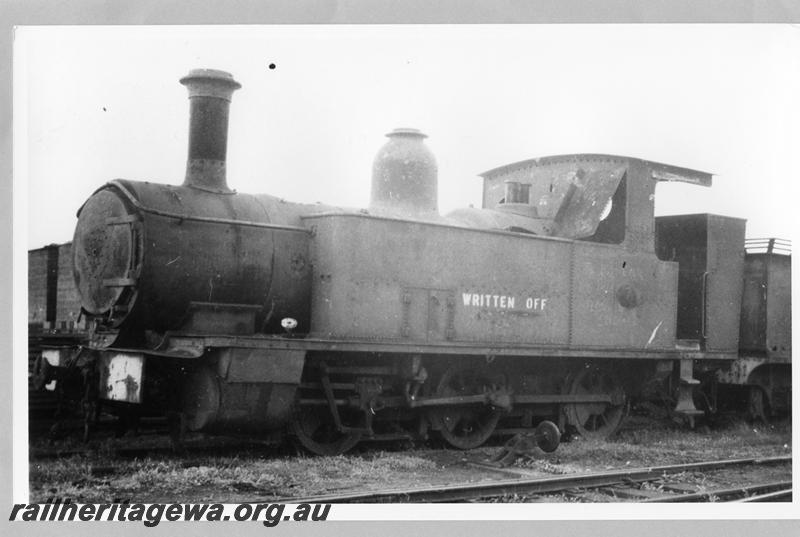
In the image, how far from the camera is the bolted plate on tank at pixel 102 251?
7.84 metres

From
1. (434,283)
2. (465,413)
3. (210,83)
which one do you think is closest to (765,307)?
(465,413)

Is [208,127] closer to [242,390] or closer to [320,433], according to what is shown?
[242,390]

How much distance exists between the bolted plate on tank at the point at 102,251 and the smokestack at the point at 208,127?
0.72 meters

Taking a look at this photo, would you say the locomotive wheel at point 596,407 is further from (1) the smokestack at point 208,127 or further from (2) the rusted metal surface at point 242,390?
(1) the smokestack at point 208,127

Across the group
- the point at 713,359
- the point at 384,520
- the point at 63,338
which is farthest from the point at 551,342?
the point at 63,338

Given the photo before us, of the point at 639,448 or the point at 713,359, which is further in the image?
the point at 713,359

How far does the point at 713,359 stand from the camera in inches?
455

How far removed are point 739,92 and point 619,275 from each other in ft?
8.30

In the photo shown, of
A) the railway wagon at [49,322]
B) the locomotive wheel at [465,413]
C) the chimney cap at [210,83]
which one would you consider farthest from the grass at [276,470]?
the chimney cap at [210,83]

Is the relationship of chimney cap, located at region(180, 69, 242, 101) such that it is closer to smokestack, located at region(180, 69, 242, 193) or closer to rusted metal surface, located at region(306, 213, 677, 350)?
smokestack, located at region(180, 69, 242, 193)

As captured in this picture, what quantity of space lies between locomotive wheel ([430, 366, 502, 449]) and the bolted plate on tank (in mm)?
3278

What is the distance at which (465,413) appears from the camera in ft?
31.7

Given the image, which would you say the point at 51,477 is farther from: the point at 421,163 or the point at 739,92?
the point at 739,92

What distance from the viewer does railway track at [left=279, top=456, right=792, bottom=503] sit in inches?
274
